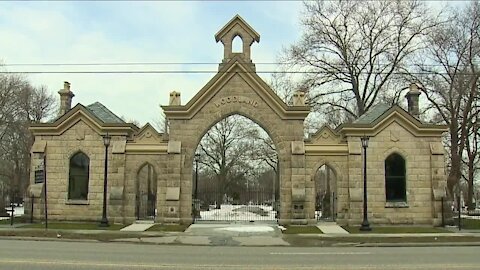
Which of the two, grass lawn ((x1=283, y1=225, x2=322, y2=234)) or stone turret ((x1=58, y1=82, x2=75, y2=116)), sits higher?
stone turret ((x1=58, y1=82, x2=75, y2=116))

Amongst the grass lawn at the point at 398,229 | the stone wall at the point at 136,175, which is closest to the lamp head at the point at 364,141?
the grass lawn at the point at 398,229

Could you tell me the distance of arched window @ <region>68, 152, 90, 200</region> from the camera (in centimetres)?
2712

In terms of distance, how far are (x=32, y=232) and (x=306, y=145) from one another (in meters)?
13.1

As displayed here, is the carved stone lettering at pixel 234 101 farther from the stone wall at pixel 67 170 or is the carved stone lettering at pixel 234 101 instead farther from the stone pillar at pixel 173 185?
the stone wall at pixel 67 170

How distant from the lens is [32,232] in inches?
833

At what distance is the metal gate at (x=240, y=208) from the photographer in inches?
1262

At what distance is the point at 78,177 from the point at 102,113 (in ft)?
12.3

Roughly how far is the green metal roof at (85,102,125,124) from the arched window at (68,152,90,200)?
7.19 feet

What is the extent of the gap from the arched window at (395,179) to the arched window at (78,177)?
15063 mm

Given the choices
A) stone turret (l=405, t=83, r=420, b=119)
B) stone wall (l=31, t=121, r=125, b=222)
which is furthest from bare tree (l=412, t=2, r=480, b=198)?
stone wall (l=31, t=121, r=125, b=222)

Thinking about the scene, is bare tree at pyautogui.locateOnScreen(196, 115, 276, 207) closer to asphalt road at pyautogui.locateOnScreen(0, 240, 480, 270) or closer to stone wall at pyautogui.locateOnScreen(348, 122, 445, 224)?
Result: stone wall at pyautogui.locateOnScreen(348, 122, 445, 224)

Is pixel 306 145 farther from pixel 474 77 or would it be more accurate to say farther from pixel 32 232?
pixel 32 232

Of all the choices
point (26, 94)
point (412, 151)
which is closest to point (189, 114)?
point (412, 151)

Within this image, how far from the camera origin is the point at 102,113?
1130 inches
